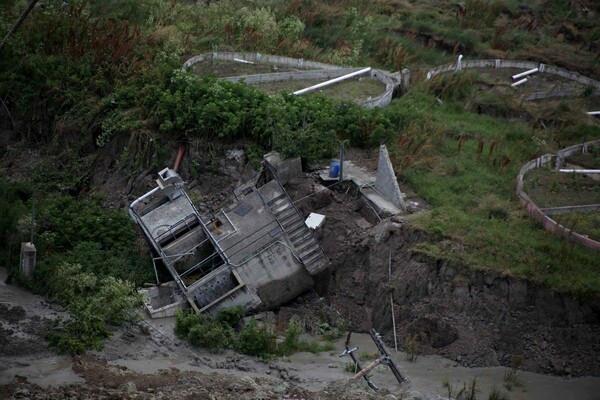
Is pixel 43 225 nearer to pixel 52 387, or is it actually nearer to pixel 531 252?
pixel 52 387

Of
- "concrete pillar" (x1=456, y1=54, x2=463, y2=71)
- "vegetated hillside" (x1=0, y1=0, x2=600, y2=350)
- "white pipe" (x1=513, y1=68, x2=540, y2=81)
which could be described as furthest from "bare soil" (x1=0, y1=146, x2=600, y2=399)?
"white pipe" (x1=513, y1=68, x2=540, y2=81)

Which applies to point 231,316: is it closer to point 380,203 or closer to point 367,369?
point 367,369

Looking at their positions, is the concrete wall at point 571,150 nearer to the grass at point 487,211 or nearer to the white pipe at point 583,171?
the white pipe at point 583,171

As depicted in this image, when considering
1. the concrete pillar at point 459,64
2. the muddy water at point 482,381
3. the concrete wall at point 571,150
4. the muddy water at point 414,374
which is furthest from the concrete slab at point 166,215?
the concrete pillar at point 459,64

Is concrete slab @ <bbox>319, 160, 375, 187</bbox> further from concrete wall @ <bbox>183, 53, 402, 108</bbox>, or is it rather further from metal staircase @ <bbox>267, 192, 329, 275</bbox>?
concrete wall @ <bbox>183, 53, 402, 108</bbox>

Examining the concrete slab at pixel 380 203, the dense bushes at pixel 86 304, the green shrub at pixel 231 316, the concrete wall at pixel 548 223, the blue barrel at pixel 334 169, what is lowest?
the concrete wall at pixel 548 223
